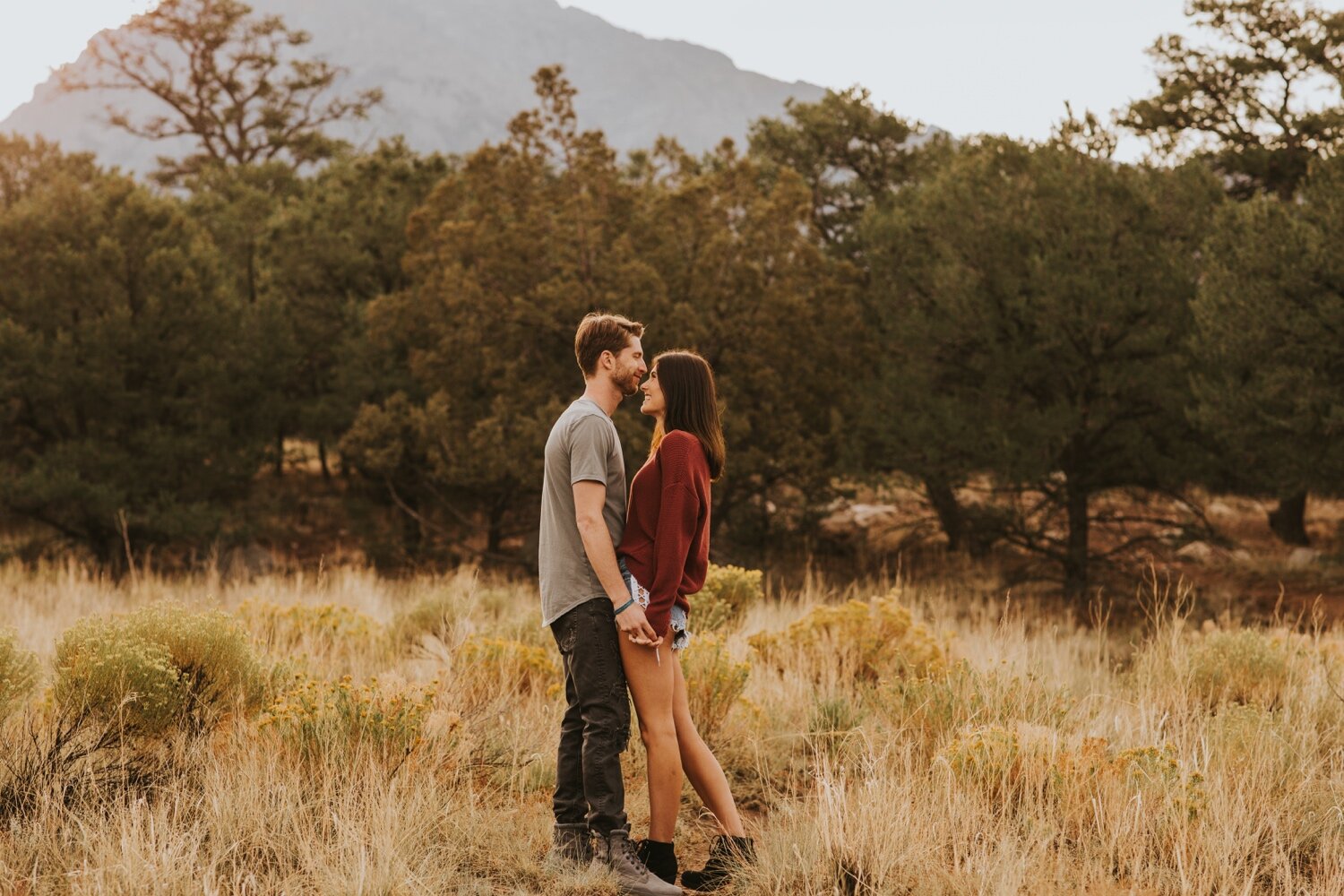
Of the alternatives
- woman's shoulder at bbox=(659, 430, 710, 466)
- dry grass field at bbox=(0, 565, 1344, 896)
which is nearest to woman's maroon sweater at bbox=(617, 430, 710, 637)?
woman's shoulder at bbox=(659, 430, 710, 466)

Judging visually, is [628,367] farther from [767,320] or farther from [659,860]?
[767,320]

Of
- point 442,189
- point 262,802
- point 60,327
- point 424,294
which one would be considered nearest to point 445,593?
point 262,802

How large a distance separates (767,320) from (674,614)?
38.2ft

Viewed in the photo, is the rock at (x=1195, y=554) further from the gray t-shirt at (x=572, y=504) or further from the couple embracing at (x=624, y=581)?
the gray t-shirt at (x=572, y=504)

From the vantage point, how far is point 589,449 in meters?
4.01

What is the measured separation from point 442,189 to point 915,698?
13.3 meters

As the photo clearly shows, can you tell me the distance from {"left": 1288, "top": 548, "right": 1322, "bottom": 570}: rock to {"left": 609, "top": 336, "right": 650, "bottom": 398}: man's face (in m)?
16.0

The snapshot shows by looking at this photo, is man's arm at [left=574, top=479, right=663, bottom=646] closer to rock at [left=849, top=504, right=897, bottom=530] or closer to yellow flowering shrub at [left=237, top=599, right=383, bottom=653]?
yellow flowering shrub at [left=237, top=599, right=383, bottom=653]

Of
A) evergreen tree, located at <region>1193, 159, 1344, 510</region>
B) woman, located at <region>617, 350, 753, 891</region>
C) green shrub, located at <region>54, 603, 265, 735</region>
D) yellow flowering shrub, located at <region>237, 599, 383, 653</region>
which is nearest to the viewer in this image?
woman, located at <region>617, 350, 753, 891</region>

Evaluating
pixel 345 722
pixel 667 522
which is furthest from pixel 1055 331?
pixel 345 722

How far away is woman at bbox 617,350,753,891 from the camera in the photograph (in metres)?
4.07

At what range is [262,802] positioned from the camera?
14.1 ft

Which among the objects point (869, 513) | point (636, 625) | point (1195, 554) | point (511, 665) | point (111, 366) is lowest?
point (869, 513)

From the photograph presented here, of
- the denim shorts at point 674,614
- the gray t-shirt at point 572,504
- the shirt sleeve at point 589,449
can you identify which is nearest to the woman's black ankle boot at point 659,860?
the denim shorts at point 674,614
